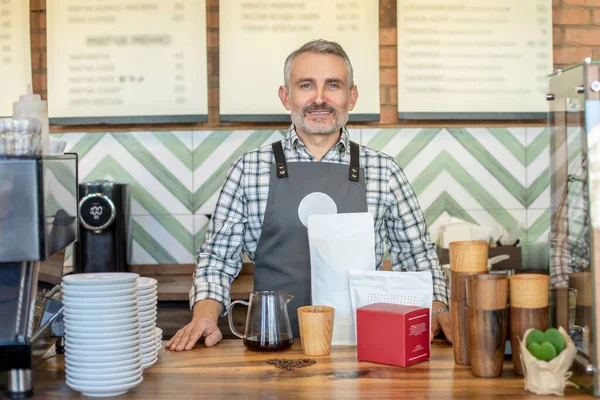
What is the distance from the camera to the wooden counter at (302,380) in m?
1.47

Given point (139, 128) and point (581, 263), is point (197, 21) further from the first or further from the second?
point (581, 263)

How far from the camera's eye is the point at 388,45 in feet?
11.7

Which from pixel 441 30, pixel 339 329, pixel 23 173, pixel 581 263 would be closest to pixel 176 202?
pixel 441 30

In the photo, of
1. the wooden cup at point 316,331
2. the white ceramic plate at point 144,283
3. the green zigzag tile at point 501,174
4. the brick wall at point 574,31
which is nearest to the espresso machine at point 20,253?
the white ceramic plate at point 144,283

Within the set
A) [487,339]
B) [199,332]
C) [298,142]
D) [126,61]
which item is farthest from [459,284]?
[126,61]

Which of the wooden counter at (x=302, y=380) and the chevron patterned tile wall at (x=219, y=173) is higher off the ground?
the chevron patterned tile wall at (x=219, y=173)

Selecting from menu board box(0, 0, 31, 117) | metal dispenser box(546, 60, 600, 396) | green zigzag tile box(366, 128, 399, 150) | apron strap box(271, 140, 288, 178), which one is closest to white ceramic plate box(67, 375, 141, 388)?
metal dispenser box(546, 60, 600, 396)

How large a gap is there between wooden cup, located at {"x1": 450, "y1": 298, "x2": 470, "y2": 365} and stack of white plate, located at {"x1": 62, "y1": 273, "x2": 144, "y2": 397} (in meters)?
0.72

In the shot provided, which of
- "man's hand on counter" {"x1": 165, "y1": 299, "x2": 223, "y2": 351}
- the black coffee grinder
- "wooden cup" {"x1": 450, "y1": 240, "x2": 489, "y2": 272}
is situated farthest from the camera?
the black coffee grinder

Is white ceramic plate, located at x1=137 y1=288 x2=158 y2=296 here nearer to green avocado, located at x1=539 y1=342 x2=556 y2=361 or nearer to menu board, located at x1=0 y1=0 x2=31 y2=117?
green avocado, located at x1=539 y1=342 x2=556 y2=361

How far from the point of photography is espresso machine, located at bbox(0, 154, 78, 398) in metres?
1.48

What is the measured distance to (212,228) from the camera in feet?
8.03

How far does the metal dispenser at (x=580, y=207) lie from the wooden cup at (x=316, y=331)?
532 mm

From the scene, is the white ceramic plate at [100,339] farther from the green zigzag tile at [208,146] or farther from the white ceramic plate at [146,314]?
the green zigzag tile at [208,146]
